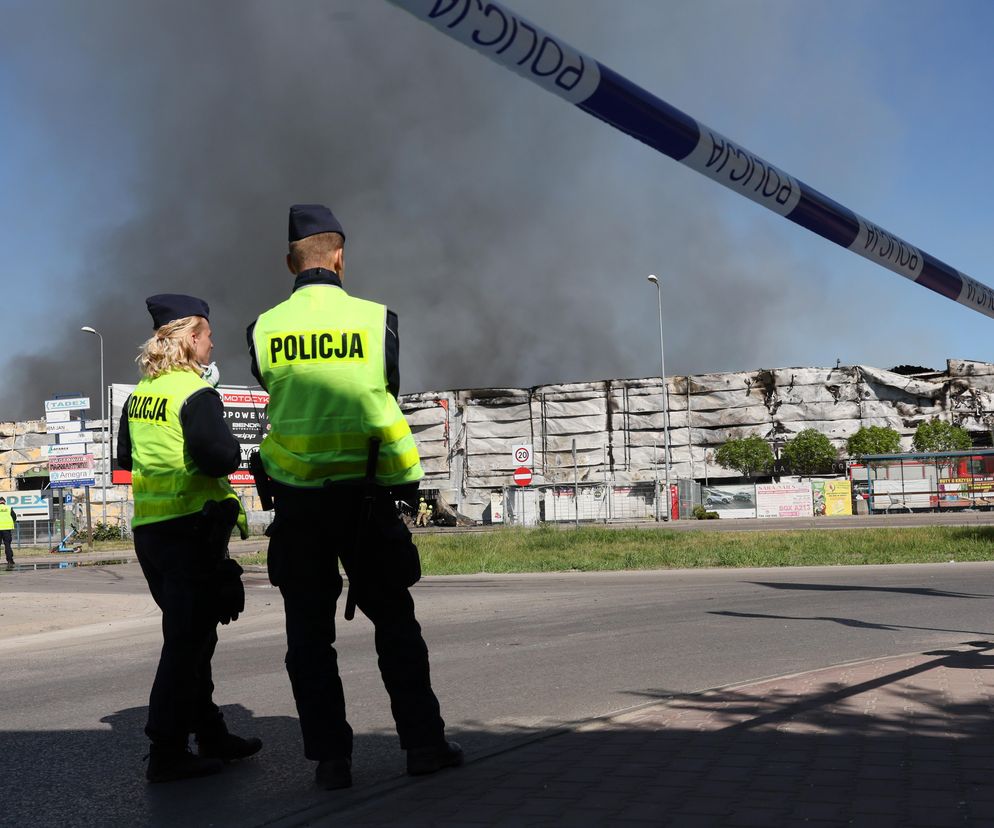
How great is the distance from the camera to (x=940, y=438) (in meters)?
55.7

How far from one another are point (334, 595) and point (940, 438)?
56341 millimetres

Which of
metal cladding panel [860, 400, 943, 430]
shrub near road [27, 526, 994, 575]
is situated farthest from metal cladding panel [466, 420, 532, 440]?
shrub near road [27, 526, 994, 575]

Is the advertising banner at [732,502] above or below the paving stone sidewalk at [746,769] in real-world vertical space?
above

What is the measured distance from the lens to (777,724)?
456cm

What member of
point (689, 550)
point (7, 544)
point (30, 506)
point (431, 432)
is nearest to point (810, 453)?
point (431, 432)

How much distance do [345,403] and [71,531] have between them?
41.4 metres

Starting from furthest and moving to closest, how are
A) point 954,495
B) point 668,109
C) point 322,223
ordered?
point 954,495 < point 322,223 < point 668,109

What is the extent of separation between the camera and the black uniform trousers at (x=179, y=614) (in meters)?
4.08

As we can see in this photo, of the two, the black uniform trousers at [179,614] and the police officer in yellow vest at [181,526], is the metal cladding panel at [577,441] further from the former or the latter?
the black uniform trousers at [179,614]

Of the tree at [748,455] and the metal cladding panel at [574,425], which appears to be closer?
the tree at [748,455]

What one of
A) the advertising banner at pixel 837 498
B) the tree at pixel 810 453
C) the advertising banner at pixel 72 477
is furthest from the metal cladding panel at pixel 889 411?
the advertising banner at pixel 72 477

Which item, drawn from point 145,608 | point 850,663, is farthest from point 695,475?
point 850,663

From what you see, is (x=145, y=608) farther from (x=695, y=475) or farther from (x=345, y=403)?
(x=695, y=475)

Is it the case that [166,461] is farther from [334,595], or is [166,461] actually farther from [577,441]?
[577,441]
